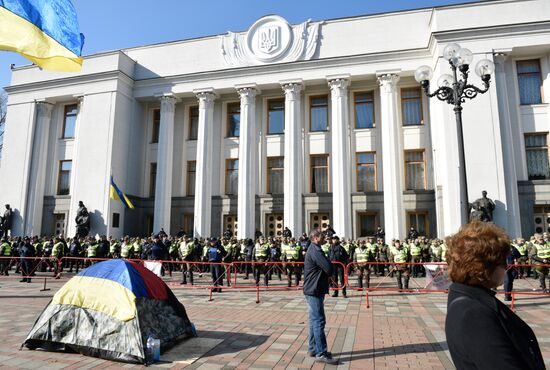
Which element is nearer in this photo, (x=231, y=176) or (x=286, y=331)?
(x=286, y=331)

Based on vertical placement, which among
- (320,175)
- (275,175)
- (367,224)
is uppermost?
(275,175)

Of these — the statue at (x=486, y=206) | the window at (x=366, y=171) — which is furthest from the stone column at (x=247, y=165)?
the statue at (x=486, y=206)

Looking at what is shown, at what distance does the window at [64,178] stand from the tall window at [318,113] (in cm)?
1792

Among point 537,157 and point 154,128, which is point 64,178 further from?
point 537,157

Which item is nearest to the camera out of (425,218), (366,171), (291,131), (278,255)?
(278,255)

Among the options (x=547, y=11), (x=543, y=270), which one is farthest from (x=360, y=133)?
(x=543, y=270)

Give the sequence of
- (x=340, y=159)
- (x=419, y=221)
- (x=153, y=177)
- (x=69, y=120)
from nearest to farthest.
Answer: (x=340, y=159), (x=419, y=221), (x=153, y=177), (x=69, y=120)

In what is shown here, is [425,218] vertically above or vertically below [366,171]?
below

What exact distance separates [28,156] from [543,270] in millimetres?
30959

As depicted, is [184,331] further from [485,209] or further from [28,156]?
[28,156]

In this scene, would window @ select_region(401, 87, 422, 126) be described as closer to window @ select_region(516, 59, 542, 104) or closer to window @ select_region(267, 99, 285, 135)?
window @ select_region(516, 59, 542, 104)

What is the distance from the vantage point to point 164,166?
25.6 m

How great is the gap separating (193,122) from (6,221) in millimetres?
14524

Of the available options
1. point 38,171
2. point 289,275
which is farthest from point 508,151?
point 38,171
